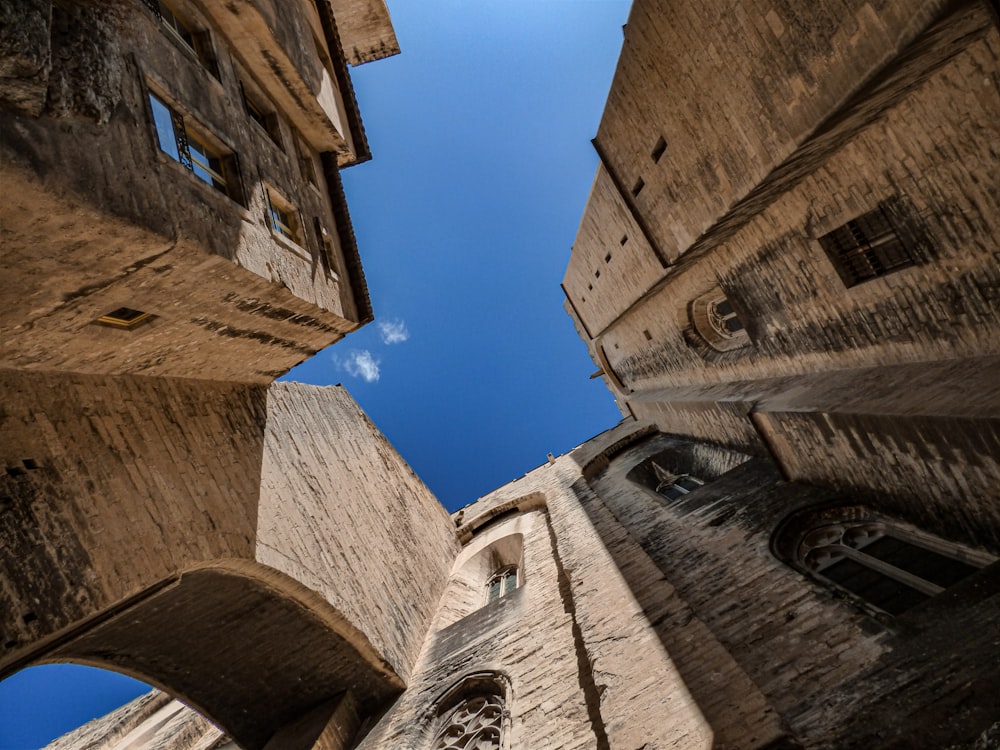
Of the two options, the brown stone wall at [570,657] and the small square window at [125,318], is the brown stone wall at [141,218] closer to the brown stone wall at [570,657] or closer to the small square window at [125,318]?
the small square window at [125,318]

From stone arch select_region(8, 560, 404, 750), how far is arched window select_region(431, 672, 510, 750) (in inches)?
44.0

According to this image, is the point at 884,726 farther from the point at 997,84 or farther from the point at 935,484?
the point at 997,84

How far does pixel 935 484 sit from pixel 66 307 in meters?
7.02

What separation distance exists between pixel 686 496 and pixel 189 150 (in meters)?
8.84

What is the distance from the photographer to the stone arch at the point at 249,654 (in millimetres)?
5105

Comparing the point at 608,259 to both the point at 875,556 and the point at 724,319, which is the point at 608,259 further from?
the point at 875,556

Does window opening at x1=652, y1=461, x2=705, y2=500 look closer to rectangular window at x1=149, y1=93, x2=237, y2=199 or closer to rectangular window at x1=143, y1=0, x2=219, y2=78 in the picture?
rectangular window at x1=149, y1=93, x2=237, y2=199

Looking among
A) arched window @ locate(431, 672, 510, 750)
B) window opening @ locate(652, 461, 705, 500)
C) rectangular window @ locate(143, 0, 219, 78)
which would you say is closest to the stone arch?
arched window @ locate(431, 672, 510, 750)

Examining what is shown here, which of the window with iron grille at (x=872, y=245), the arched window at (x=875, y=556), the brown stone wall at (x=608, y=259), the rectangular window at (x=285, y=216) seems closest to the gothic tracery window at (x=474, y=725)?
the arched window at (x=875, y=556)

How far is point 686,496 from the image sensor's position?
9094 mm

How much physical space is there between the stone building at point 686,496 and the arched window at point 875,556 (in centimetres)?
3

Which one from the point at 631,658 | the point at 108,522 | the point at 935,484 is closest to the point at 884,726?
the point at 631,658

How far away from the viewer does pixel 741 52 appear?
188 inches

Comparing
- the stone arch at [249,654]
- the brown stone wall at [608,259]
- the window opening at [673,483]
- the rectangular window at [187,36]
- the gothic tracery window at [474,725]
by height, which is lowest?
the window opening at [673,483]
